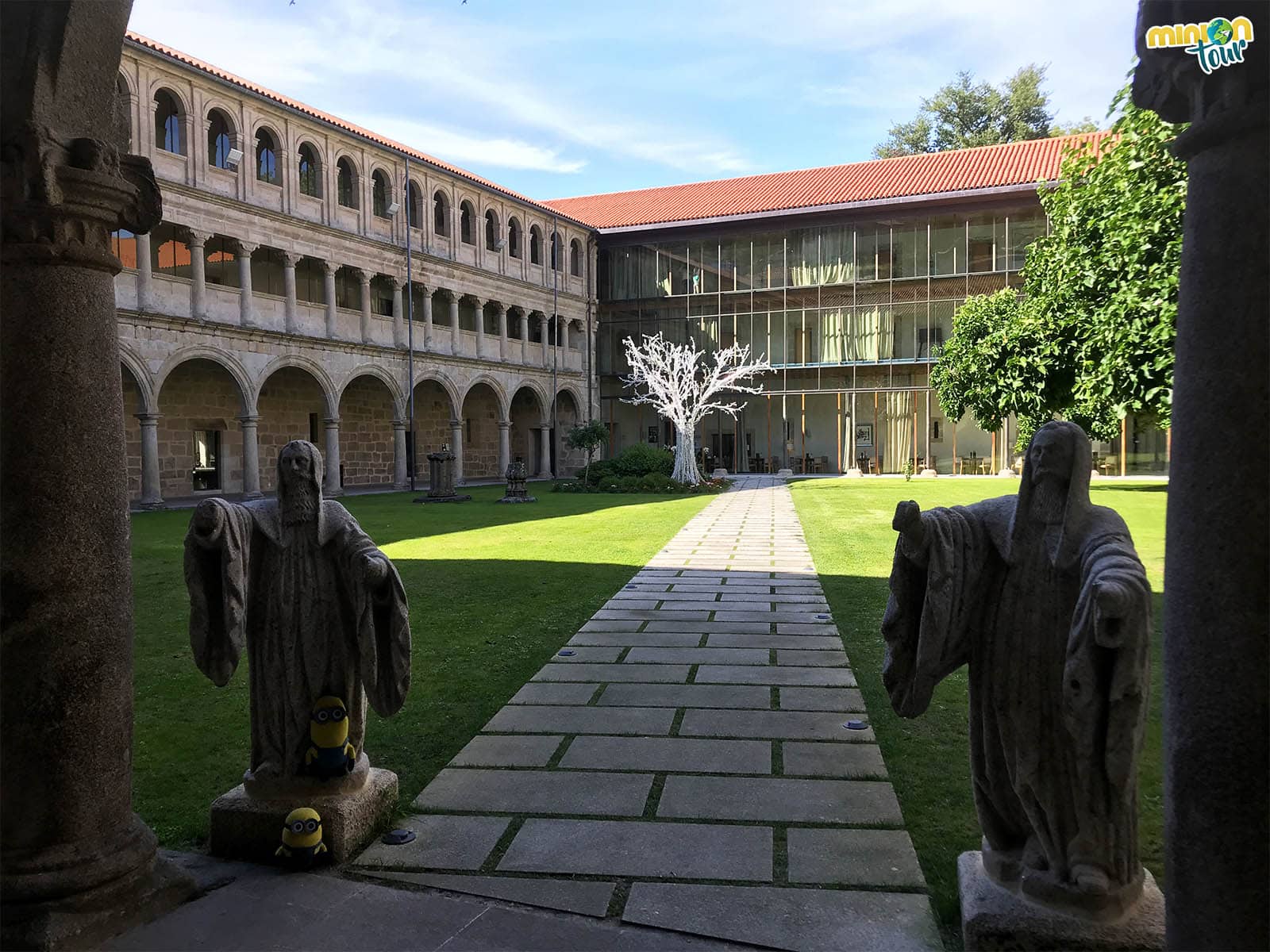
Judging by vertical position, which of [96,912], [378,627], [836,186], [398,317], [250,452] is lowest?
[96,912]

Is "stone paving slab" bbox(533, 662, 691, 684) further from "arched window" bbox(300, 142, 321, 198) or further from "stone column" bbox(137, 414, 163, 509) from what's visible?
"arched window" bbox(300, 142, 321, 198)

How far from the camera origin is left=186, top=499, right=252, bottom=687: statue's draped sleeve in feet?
9.77

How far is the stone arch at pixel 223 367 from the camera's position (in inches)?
753

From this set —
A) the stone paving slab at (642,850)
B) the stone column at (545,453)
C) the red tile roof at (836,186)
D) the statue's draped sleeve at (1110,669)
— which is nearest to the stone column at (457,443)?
the stone column at (545,453)

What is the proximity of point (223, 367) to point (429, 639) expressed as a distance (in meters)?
17.1

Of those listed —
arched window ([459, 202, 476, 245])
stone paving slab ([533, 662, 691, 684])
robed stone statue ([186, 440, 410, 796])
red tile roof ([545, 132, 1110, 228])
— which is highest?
red tile roof ([545, 132, 1110, 228])

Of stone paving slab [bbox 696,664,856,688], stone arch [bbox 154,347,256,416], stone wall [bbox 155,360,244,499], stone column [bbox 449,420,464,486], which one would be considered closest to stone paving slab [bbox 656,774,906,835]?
stone paving slab [bbox 696,664,856,688]

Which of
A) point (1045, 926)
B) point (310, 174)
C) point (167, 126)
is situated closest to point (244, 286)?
point (167, 126)

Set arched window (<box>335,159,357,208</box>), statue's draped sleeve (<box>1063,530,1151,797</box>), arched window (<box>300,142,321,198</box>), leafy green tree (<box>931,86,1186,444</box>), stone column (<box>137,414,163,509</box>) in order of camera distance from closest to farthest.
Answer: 1. statue's draped sleeve (<box>1063,530,1151,797</box>)
2. leafy green tree (<box>931,86,1186,444</box>)
3. stone column (<box>137,414,163,509</box>)
4. arched window (<box>300,142,321,198</box>)
5. arched window (<box>335,159,357,208</box>)

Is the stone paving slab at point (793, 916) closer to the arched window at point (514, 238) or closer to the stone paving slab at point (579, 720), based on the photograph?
the stone paving slab at point (579, 720)

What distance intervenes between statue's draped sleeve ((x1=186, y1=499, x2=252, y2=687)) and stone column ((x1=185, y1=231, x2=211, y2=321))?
63.0ft

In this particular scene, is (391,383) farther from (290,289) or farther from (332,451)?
(290,289)

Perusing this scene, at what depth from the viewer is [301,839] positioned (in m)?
2.99

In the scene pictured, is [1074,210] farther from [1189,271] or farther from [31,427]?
[31,427]
